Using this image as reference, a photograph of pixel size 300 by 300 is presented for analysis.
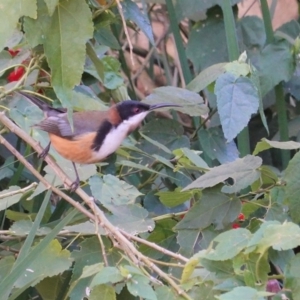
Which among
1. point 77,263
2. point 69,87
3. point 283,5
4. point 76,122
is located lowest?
point 283,5

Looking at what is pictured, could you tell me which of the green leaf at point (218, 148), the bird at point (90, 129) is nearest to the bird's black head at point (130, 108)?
the bird at point (90, 129)

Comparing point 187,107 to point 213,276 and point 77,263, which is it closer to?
point 77,263

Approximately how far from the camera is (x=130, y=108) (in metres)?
1.69

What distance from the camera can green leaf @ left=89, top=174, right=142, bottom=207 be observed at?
1370 mm

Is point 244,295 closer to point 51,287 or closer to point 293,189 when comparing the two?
point 293,189

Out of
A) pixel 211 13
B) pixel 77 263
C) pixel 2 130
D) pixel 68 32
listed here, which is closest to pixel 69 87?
pixel 68 32

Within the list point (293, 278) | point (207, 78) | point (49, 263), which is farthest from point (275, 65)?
point (293, 278)

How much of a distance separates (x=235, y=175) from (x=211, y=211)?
97 millimetres

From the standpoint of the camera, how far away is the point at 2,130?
1616 millimetres

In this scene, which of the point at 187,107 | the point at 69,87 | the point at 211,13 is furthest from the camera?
the point at 211,13

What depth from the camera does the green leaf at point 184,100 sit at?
174 centimetres

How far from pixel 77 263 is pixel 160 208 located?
538 millimetres

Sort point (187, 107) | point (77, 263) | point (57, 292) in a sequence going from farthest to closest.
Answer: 1. point (187, 107)
2. point (57, 292)
3. point (77, 263)

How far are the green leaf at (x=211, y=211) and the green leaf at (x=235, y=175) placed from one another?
1.0 inches
